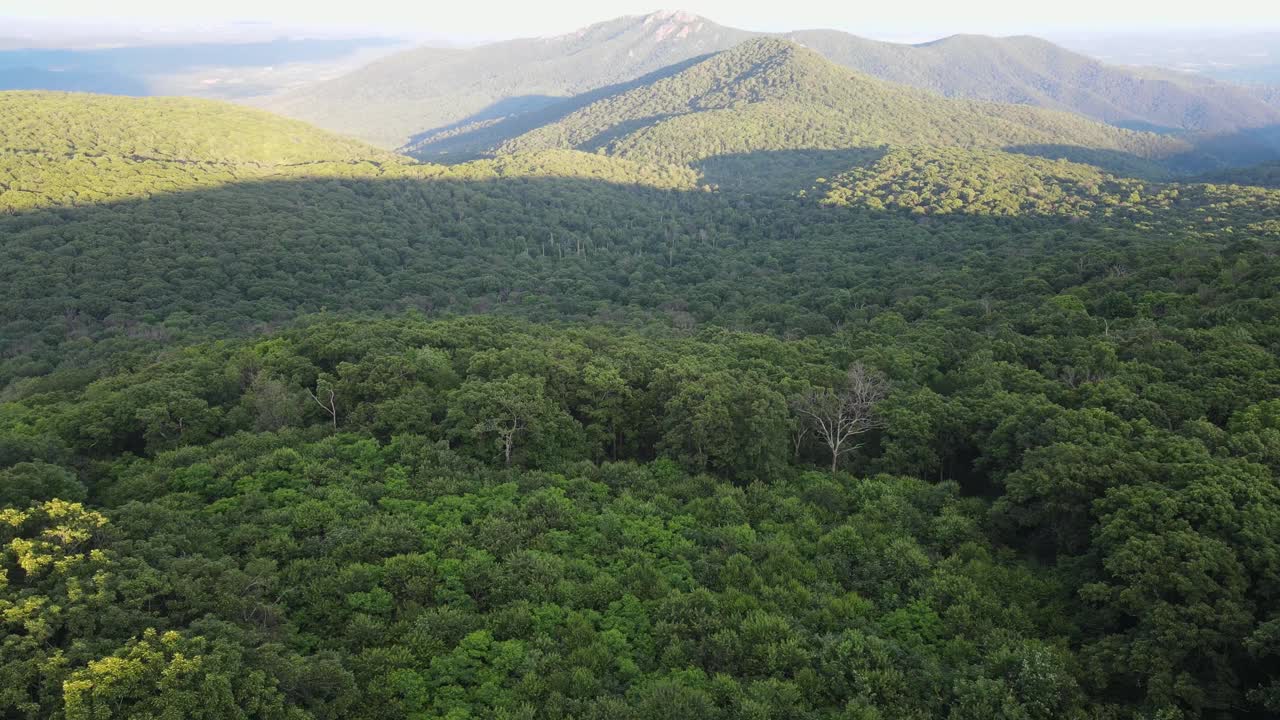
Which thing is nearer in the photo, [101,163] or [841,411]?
[841,411]

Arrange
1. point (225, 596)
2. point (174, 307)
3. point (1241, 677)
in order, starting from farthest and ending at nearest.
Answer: point (174, 307), point (225, 596), point (1241, 677)

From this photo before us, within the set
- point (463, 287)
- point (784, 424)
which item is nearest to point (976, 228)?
point (463, 287)

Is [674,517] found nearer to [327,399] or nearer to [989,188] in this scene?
[327,399]

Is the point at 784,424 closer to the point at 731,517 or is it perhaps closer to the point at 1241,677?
the point at 731,517

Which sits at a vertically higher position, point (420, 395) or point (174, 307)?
point (420, 395)

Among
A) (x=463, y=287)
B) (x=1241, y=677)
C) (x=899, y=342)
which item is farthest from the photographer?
(x=463, y=287)

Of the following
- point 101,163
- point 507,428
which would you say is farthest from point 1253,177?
point 101,163
